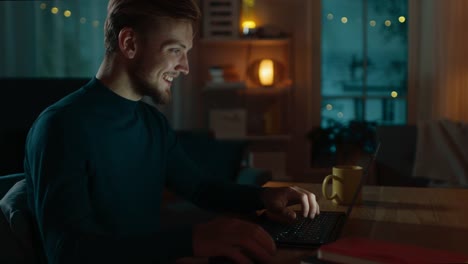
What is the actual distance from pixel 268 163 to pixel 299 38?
3.12 feet

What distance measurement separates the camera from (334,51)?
4.82m

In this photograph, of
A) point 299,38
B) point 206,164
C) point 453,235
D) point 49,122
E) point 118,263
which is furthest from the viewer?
point 299,38

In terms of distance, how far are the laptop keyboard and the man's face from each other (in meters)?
0.33

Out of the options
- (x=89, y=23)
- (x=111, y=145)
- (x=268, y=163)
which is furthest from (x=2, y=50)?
(x=111, y=145)

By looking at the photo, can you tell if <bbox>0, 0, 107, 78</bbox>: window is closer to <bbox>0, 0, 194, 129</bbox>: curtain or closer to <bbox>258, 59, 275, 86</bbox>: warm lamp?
<bbox>0, 0, 194, 129</bbox>: curtain

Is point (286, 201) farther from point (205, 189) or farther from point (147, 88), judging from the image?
point (147, 88)

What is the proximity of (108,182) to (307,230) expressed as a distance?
0.35 meters

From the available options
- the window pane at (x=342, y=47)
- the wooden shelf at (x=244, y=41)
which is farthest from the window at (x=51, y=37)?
the window pane at (x=342, y=47)

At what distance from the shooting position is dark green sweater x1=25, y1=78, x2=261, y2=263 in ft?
2.85

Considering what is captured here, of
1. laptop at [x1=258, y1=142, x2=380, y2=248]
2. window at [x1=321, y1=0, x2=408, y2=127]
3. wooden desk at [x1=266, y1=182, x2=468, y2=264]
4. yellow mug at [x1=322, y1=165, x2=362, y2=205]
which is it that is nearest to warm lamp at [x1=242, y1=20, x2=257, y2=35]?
window at [x1=321, y1=0, x2=408, y2=127]

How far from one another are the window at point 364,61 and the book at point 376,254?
395 cm

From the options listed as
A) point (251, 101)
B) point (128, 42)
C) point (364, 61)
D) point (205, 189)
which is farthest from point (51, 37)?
point (128, 42)

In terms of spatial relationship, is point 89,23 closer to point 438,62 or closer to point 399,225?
point 438,62

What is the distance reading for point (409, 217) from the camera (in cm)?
129
